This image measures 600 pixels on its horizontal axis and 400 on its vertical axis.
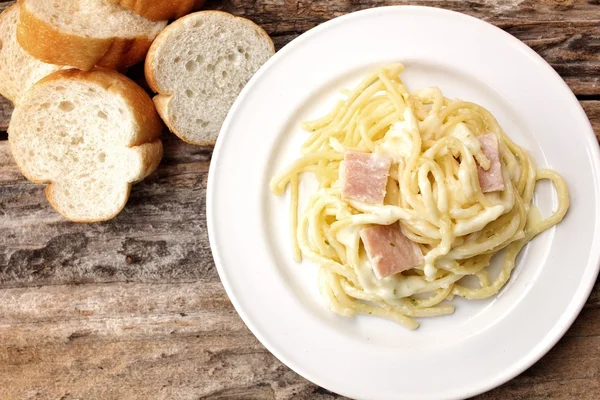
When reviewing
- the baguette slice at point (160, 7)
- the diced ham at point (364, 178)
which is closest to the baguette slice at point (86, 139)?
the baguette slice at point (160, 7)

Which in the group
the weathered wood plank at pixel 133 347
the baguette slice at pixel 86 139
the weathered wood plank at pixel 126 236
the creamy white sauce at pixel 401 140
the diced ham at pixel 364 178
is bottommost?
the weathered wood plank at pixel 133 347

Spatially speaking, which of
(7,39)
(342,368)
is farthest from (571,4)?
(7,39)

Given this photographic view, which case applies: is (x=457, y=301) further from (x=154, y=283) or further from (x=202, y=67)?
(x=202, y=67)

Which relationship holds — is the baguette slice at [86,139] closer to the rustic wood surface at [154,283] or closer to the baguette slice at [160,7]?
the rustic wood surface at [154,283]

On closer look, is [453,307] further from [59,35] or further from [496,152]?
[59,35]

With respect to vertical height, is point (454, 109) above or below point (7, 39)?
above
